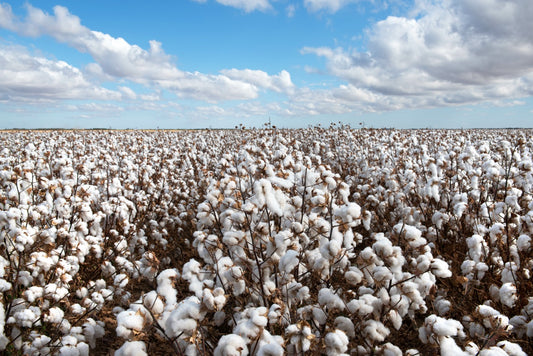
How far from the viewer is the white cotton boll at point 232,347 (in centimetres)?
A: 181

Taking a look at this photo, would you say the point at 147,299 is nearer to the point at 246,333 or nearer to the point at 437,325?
the point at 246,333

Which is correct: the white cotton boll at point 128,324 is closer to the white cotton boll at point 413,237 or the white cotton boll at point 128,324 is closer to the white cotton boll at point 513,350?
the white cotton boll at point 413,237

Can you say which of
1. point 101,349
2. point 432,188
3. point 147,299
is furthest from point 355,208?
point 101,349

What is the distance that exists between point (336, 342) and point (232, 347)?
0.63m

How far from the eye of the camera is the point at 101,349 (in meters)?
4.04

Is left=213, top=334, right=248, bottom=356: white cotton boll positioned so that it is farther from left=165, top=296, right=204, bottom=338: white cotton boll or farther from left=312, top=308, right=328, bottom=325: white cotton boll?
left=312, top=308, right=328, bottom=325: white cotton boll

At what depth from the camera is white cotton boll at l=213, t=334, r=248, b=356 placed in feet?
5.94

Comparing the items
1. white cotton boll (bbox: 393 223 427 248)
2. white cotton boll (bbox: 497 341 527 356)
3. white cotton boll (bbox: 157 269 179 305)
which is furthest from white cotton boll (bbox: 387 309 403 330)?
white cotton boll (bbox: 157 269 179 305)

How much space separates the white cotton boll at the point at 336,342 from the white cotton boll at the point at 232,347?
1.73 ft

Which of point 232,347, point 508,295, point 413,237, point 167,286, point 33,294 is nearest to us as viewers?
point 232,347

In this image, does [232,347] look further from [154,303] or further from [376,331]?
[376,331]

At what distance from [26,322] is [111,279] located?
84.5 inches

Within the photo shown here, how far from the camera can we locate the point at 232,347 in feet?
5.98

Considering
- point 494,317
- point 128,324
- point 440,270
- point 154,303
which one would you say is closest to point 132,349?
point 128,324
